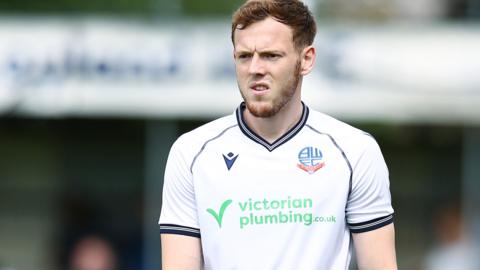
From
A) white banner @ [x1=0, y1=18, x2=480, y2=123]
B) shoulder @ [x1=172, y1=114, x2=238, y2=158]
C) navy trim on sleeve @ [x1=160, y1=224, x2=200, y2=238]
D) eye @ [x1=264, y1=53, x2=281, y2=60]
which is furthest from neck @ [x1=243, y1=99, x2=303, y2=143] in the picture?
white banner @ [x1=0, y1=18, x2=480, y2=123]

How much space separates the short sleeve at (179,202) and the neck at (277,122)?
278 mm

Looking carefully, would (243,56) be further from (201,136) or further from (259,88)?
(201,136)

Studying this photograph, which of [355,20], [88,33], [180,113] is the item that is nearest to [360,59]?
[355,20]

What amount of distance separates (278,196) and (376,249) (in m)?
0.38

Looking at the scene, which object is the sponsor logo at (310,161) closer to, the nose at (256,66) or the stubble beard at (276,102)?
the stubble beard at (276,102)

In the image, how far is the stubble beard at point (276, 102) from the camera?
169 inches

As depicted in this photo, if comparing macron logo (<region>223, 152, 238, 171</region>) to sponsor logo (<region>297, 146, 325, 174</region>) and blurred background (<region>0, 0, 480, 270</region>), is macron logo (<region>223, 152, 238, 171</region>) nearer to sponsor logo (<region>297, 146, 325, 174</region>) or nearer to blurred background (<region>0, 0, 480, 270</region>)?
sponsor logo (<region>297, 146, 325, 174</region>)

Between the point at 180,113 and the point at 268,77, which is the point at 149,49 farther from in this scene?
the point at 268,77

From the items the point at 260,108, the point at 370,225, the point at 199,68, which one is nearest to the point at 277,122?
the point at 260,108

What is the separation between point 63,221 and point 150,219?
3.25 feet

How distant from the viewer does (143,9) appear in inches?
483

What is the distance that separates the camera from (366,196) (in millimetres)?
4398

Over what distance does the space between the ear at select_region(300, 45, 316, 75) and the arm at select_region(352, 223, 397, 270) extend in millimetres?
601

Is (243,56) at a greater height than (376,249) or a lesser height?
greater
